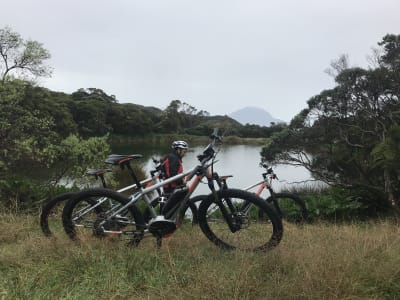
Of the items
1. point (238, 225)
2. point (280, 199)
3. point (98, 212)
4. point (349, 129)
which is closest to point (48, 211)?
point (98, 212)

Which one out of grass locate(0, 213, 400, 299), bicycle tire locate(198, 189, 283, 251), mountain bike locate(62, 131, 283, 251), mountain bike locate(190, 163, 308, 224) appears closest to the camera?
grass locate(0, 213, 400, 299)

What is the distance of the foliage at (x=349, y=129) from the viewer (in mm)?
12891

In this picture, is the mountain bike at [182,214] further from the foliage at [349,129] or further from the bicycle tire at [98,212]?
the foliage at [349,129]

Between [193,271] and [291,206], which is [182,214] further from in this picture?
[291,206]

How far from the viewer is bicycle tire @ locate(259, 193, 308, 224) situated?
604cm

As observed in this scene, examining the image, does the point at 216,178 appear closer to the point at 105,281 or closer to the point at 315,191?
the point at 105,281

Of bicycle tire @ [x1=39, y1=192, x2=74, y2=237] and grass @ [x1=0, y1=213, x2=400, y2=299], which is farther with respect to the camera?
bicycle tire @ [x1=39, y1=192, x2=74, y2=237]

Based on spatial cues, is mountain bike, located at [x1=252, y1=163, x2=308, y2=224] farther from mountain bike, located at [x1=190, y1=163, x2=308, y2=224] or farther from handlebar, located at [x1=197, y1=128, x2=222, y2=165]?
handlebar, located at [x1=197, y1=128, x2=222, y2=165]

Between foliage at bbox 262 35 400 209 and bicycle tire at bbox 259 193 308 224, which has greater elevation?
foliage at bbox 262 35 400 209

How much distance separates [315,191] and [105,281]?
13.6 m

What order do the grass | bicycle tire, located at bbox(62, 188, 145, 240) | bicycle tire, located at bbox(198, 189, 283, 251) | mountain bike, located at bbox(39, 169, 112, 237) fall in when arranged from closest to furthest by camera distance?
the grass
bicycle tire, located at bbox(198, 189, 283, 251)
bicycle tire, located at bbox(62, 188, 145, 240)
mountain bike, located at bbox(39, 169, 112, 237)

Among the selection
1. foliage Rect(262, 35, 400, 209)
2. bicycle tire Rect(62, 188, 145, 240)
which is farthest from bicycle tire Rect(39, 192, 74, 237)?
foliage Rect(262, 35, 400, 209)

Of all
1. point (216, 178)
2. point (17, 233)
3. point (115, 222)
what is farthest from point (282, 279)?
point (17, 233)

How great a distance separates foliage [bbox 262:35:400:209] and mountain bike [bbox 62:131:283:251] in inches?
371
